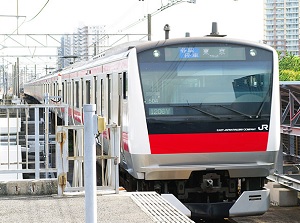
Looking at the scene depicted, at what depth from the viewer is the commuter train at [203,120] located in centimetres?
890

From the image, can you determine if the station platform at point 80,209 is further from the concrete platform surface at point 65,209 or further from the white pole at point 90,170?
the white pole at point 90,170

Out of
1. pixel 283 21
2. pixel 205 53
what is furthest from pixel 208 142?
pixel 283 21

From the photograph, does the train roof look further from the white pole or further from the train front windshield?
the white pole

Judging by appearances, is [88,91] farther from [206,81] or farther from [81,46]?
[81,46]

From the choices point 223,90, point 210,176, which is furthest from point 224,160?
point 223,90

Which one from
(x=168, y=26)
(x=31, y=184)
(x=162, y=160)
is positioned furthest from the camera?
(x=168, y=26)

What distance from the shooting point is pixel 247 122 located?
9.11 metres

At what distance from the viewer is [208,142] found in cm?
902

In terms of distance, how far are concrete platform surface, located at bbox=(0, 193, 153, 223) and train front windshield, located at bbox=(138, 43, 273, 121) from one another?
189 cm

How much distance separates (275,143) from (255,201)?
837mm

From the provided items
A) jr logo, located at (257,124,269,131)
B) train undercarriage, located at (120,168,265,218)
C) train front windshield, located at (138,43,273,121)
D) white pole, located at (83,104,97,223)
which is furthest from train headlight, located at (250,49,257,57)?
white pole, located at (83,104,97,223)

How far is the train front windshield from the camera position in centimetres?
897

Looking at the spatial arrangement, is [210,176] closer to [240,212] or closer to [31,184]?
[240,212]

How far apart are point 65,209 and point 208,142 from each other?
2.86 metres
